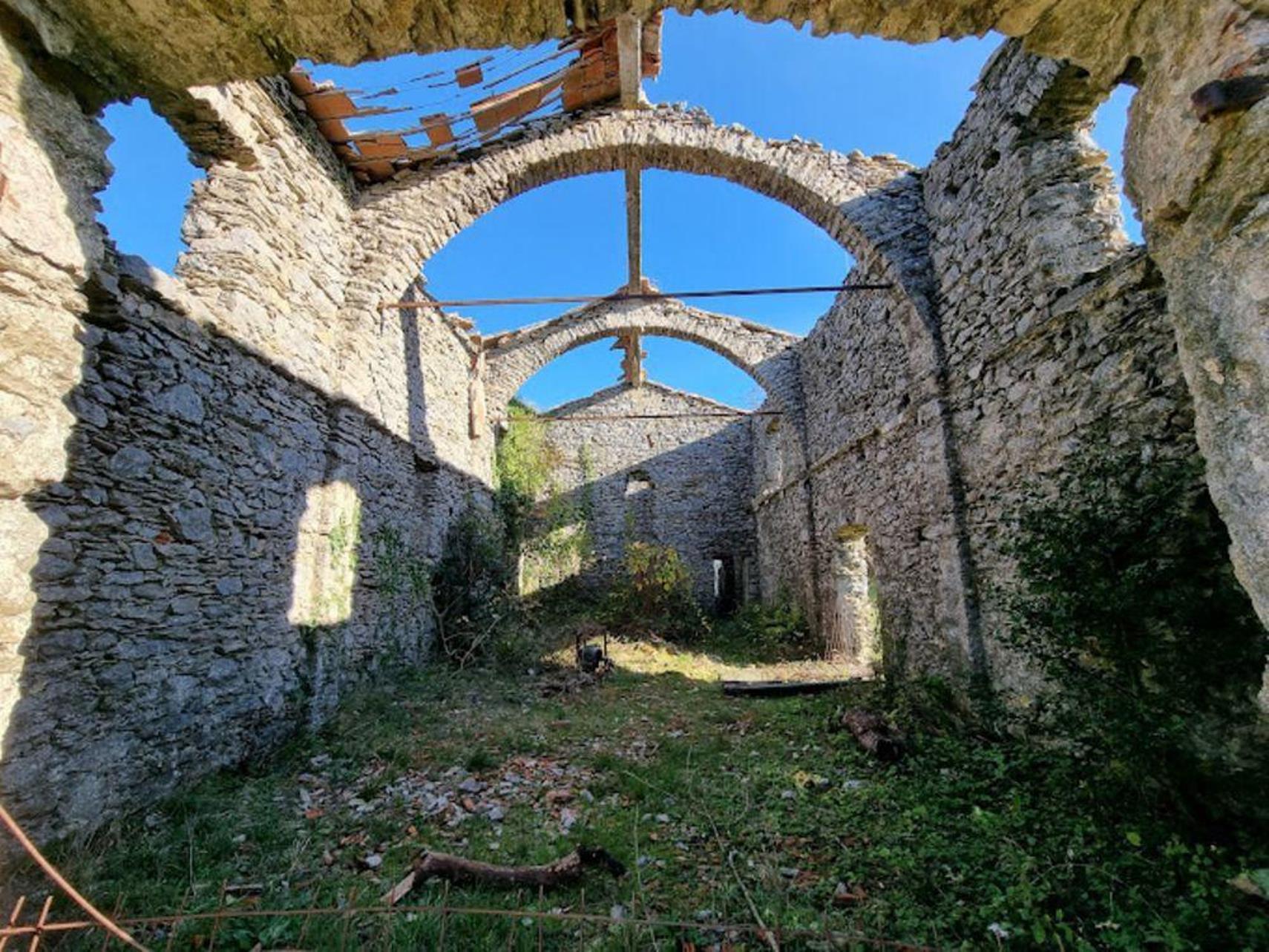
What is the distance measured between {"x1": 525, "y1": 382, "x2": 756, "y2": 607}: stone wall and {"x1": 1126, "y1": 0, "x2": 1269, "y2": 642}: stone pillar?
12.4 m

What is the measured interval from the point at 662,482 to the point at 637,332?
4.30m

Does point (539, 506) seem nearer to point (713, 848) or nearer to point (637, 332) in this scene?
point (637, 332)

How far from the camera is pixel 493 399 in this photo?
11211 millimetres

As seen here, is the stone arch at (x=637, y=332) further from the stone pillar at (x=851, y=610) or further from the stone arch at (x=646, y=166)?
the stone arch at (x=646, y=166)

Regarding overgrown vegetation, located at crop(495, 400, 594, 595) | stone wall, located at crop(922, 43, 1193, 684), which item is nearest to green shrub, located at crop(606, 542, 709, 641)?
overgrown vegetation, located at crop(495, 400, 594, 595)

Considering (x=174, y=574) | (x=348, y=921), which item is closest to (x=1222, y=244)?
(x=348, y=921)

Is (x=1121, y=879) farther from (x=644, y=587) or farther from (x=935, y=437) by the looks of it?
(x=644, y=587)

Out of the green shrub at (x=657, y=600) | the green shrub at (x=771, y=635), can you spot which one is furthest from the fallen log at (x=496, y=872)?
the green shrub at (x=657, y=600)

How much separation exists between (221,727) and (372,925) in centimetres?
225

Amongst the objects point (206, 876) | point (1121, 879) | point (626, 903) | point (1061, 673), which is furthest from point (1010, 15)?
point (206, 876)

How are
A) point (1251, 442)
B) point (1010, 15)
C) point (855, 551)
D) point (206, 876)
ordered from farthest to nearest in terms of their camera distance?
point (855, 551) → point (206, 876) → point (1010, 15) → point (1251, 442)

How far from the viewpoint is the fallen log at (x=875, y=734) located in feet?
13.3

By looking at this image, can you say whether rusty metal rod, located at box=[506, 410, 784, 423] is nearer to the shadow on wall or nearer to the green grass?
the shadow on wall

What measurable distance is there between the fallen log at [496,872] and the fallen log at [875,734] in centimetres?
228
